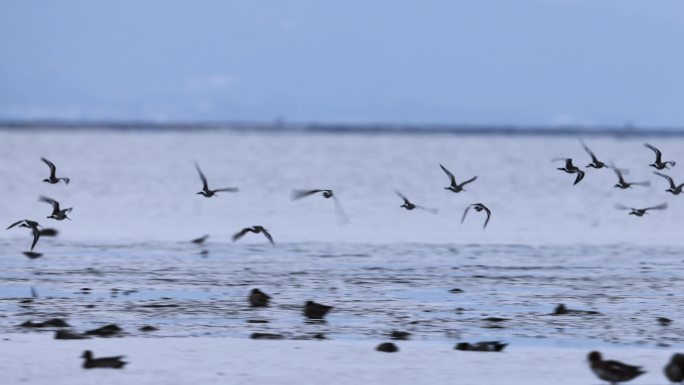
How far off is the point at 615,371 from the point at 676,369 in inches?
24.7

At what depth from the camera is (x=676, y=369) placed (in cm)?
1562

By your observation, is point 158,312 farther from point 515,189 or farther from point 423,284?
point 515,189

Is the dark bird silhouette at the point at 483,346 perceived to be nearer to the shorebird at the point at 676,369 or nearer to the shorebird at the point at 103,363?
the shorebird at the point at 676,369

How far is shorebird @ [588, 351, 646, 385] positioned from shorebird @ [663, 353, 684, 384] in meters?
0.27

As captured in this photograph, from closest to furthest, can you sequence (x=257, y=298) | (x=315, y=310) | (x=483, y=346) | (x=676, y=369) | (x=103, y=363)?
1. (x=676, y=369)
2. (x=103, y=363)
3. (x=483, y=346)
4. (x=315, y=310)
5. (x=257, y=298)

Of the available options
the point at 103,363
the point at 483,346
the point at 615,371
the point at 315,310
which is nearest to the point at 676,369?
the point at 615,371

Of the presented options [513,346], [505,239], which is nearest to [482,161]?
[505,239]

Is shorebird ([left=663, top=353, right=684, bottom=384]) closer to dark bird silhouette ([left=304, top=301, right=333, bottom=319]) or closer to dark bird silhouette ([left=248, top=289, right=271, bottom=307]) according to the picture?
dark bird silhouette ([left=304, top=301, right=333, bottom=319])

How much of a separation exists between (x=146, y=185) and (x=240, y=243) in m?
28.0

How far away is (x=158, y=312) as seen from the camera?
68.9 feet

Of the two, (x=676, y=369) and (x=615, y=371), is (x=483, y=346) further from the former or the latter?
(x=676, y=369)

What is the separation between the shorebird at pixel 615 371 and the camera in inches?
625

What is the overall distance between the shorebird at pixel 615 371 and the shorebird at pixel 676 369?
27 centimetres

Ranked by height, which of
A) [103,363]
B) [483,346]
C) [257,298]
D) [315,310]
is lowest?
[103,363]
